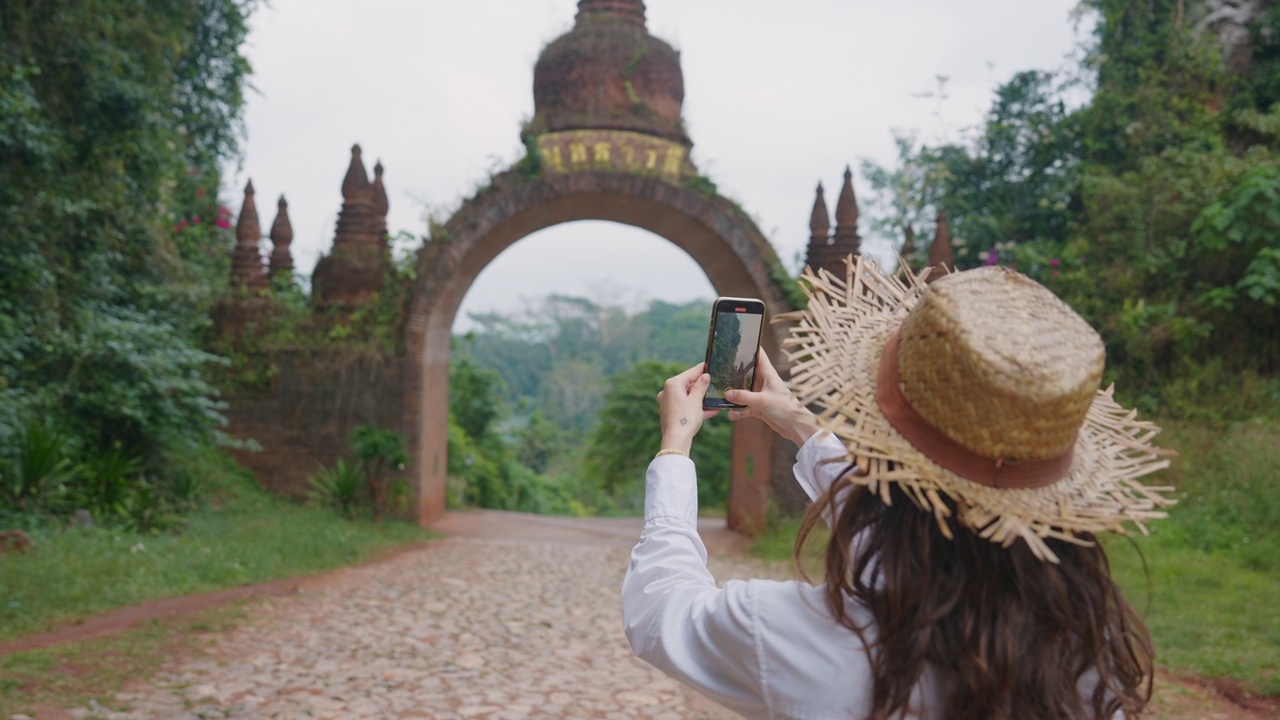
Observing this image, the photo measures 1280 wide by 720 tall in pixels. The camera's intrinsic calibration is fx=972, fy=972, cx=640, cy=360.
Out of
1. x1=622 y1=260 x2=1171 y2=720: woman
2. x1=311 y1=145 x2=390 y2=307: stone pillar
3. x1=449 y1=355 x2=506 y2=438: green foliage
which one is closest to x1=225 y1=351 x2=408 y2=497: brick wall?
x1=311 y1=145 x2=390 y2=307: stone pillar

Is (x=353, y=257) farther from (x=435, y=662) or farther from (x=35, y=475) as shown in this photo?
(x=435, y=662)

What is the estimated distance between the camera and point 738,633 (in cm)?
129

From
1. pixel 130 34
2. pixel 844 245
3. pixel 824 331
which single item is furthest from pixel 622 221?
pixel 824 331

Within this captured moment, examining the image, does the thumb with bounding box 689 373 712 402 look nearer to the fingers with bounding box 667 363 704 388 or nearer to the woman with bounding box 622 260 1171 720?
the fingers with bounding box 667 363 704 388

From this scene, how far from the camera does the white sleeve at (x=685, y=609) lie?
1.30 meters

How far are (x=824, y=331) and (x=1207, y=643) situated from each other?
16.7ft

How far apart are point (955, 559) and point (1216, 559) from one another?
275 inches

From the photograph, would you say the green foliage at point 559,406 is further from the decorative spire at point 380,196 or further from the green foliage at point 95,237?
the green foliage at point 95,237

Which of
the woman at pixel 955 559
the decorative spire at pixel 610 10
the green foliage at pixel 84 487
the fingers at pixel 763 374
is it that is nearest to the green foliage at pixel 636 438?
the decorative spire at pixel 610 10

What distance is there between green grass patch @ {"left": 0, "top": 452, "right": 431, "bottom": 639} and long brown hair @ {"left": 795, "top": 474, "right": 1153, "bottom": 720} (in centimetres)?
518

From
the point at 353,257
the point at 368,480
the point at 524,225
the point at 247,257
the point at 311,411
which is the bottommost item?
the point at 368,480

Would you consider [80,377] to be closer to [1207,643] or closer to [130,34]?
[130,34]

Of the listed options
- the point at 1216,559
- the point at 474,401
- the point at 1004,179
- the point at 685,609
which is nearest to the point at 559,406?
the point at 474,401

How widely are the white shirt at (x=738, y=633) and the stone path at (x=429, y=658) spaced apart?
3.25m
